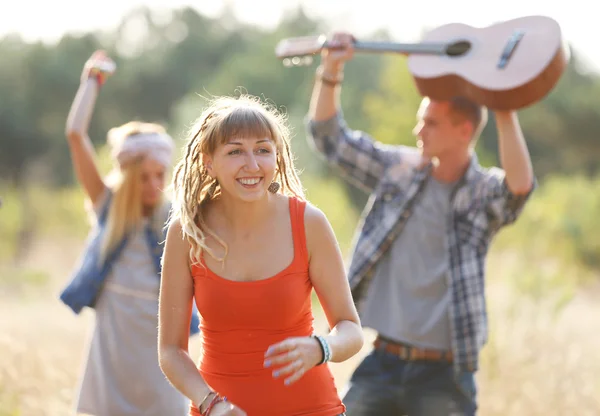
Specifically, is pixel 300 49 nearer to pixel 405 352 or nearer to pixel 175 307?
pixel 405 352

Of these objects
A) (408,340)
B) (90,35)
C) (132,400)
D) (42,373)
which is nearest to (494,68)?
(408,340)

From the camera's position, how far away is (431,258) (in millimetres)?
4215

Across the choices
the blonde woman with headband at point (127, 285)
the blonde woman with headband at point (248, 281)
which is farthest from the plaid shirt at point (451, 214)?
the blonde woman with headband at point (248, 281)

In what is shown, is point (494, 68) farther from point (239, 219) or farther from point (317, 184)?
point (317, 184)

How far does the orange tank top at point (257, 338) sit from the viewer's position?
2.68m

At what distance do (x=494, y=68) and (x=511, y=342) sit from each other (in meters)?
2.94

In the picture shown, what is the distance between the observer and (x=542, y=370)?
20.8 feet

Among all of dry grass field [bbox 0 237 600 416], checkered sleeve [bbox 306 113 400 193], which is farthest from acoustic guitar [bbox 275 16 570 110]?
dry grass field [bbox 0 237 600 416]

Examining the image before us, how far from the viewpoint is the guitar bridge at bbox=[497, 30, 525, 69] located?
4199mm

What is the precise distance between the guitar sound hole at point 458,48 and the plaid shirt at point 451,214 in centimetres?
46

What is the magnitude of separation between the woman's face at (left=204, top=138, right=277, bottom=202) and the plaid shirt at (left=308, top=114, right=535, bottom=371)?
1544mm

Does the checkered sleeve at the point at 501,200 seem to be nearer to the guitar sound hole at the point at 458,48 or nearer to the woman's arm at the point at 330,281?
the guitar sound hole at the point at 458,48

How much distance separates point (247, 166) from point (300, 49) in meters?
1.84

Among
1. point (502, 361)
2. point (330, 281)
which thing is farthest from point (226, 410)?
point (502, 361)
